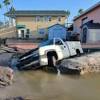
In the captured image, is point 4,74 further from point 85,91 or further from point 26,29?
point 26,29

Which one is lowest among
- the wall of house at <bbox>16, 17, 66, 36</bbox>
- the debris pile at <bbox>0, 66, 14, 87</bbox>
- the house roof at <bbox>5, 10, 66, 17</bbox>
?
the debris pile at <bbox>0, 66, 14, 87</bbox>

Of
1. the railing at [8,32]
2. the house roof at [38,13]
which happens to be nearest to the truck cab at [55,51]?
the railing at [8,32]

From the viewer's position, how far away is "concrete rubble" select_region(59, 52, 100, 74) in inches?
664

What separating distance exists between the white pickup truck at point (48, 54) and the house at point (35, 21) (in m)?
32.5

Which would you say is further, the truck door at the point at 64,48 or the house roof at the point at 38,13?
the house roof at the point at 38,13

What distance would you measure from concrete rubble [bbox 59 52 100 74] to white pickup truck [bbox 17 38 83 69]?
110 cm

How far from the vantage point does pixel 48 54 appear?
18.9 metres

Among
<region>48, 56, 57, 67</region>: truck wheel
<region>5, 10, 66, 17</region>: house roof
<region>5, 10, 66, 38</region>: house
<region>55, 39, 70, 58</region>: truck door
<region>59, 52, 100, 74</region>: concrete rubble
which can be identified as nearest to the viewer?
<region>59, 52, 100, 74</region>: concrete rubble

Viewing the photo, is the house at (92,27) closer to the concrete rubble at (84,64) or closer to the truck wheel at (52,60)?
the truck wheel at (52,60)

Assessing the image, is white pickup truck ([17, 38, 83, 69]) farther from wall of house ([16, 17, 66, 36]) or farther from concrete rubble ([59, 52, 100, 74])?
wall of house ([16, 17, 66, 36])

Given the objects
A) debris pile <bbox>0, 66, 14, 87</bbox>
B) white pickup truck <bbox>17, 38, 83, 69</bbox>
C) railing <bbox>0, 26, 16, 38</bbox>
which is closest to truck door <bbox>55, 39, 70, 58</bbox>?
white pickup truck <bbox>17, 38, 83, 69</bbox>

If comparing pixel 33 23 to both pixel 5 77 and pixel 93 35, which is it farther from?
pixel 5 77

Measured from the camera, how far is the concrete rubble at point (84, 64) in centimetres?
1686

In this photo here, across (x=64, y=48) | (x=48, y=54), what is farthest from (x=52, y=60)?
(x=64, y=48)
